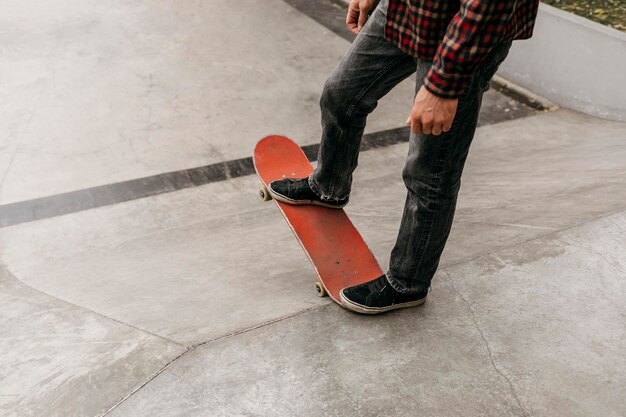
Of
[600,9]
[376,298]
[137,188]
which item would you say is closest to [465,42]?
[376,298]

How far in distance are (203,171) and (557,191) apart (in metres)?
2.08

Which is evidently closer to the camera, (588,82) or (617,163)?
(617,163)

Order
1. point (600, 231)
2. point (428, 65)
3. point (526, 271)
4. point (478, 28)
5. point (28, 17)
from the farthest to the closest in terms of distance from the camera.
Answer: point (28, 17) < point (600, 231) < point (526, 271) < point (428, 65) < point (478, 28)

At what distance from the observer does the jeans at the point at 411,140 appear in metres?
2.07

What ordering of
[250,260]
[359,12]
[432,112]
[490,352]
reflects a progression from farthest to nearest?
[250,260]
[359,12]
[490,352]
[432,112]

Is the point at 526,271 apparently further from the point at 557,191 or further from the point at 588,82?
the point at 588,82

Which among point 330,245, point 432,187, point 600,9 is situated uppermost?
point 432,187

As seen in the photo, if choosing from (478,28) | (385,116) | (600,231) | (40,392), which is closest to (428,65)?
(478,28)

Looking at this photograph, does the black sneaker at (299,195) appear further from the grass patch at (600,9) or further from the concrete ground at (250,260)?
the grass patch at (600,9)

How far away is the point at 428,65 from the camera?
204 centimetres

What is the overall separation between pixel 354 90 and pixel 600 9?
4.06 metres

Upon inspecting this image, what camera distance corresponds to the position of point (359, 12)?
2551 millimetres

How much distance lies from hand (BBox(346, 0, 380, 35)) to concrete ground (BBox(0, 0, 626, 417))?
3.28 feet

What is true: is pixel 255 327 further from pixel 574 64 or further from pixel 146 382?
pixel 574 64
